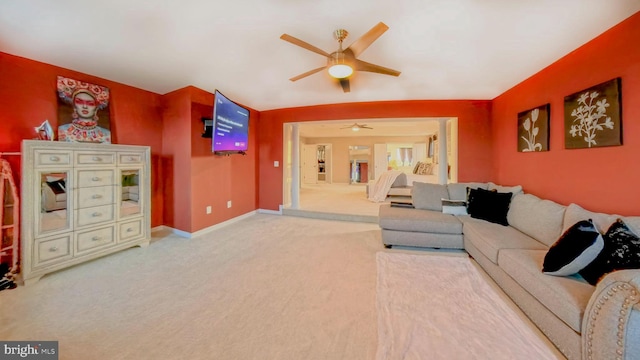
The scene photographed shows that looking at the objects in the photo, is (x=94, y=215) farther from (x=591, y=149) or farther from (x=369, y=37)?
(x=591, y=149)

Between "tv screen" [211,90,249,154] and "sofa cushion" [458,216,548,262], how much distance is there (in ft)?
11.7

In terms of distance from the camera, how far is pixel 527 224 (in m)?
2.54

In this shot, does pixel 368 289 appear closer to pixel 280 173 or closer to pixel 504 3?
pixel 504 3

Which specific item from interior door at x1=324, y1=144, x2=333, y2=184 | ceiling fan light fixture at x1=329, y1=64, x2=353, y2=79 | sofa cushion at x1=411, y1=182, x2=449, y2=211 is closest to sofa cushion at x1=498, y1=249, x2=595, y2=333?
sofa cushion at x1=411, y1=182, x2=449, y2=211

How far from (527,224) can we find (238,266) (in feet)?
10.6

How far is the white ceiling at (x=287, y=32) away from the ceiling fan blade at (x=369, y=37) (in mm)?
158

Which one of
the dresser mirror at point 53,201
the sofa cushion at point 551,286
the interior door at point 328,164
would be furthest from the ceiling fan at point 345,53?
the interior door at point 328,164

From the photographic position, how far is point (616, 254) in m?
1.47

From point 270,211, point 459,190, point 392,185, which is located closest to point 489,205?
point 459,190

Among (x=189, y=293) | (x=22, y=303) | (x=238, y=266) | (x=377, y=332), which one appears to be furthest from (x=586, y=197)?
(x=22, y=303)

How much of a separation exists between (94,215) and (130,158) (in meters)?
0.79

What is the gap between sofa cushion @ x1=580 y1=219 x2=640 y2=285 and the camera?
1.41 metres

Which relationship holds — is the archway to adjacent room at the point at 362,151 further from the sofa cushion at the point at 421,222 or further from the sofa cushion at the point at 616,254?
the sofa cushion at the point at 616,254

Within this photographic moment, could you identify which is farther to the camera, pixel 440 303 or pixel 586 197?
pixel 586 197
